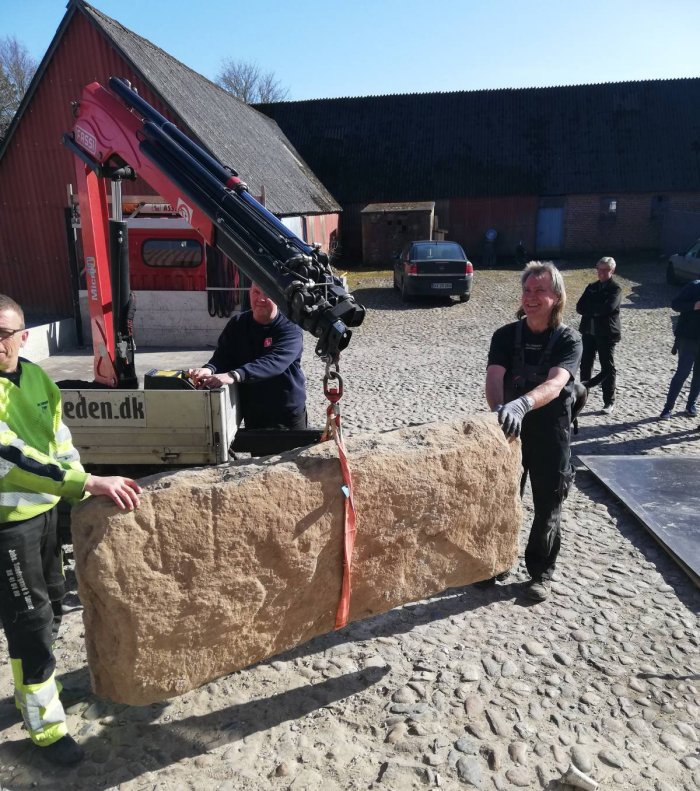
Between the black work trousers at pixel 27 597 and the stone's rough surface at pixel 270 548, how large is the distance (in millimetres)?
381

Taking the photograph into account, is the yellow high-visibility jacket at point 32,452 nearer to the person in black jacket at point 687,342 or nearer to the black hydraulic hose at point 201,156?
the black hydraulic hose at point 201,156

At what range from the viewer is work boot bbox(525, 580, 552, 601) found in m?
4.13

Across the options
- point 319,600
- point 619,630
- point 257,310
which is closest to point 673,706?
point 619,630

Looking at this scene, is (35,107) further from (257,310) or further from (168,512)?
(168,512)

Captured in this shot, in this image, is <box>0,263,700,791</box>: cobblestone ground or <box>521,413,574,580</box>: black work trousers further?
<box>521,413,574,580</box>: black work trousers

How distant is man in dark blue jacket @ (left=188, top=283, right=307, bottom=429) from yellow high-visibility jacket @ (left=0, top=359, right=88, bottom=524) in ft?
4.83

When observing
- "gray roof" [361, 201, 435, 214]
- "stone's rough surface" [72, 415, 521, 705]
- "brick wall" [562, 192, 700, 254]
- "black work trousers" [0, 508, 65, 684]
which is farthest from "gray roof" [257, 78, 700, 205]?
"black work trousers" [0, 508, 65, 684]

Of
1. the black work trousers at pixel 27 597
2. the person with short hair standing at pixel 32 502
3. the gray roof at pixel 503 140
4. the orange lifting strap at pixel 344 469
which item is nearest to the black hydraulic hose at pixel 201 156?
the orange lifting strap at pixel 344 469

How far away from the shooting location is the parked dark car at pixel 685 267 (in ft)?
55.2

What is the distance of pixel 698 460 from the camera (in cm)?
632

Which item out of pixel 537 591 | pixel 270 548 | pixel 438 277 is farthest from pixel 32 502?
pixel 438 277

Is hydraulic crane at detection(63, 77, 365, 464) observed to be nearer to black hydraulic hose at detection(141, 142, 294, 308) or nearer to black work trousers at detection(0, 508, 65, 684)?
black hydraulic hose at detection(141, 142, 294, 308)

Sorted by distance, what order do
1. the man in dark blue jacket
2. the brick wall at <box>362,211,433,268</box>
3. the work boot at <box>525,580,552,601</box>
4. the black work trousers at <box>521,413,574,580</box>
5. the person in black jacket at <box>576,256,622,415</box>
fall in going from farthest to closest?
1. the brick wall at <box>362,211,433,268</box>
2. the person in black jacket at <box>576,256,622,415</box>
3. the man in dark blue jacket
4. the work boot at <box>525,580,552,601</box>
5. the black work trousers at <box>521,413,574,580</box>

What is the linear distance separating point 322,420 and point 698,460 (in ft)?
13.9
